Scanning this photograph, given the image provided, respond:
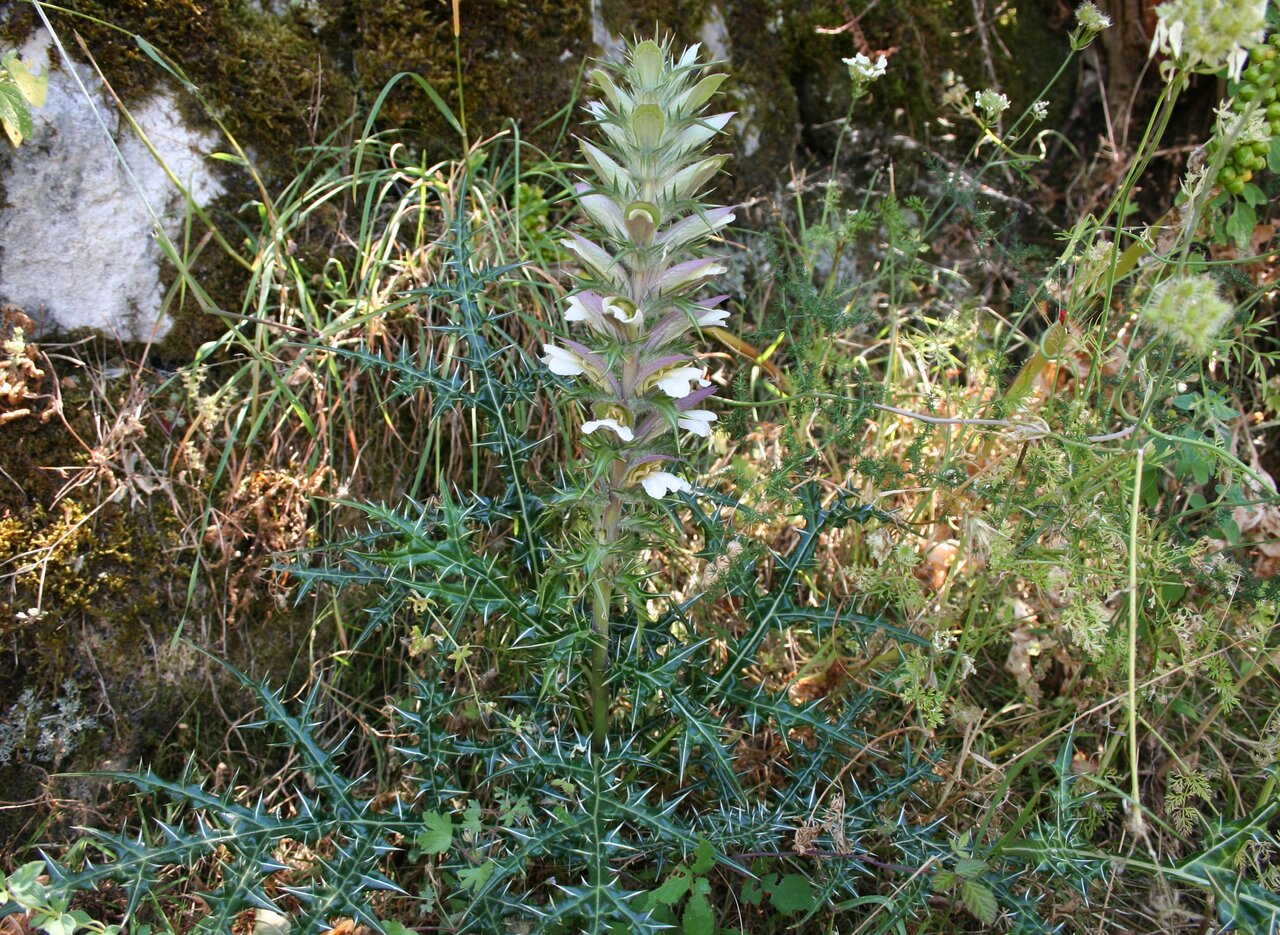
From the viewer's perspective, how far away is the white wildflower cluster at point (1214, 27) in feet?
5.46

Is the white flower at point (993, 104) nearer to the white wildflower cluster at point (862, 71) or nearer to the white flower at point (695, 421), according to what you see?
the white wildflower cluster at point (862, 71)

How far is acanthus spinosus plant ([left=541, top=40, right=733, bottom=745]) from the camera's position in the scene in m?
1.83

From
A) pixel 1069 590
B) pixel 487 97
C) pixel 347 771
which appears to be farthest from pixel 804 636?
pixel 487 97

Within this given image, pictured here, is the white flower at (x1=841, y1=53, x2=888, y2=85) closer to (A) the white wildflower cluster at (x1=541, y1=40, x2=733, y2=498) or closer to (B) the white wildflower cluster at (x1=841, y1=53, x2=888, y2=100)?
(B) the white wildflower cluster at (x1=841, y1=53, x2=888, y2=100)

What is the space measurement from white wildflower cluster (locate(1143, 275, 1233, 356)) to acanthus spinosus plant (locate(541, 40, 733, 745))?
863 millimetres

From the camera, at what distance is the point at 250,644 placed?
272 centimetres

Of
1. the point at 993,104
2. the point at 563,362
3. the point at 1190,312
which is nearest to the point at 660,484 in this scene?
the point at 563,362

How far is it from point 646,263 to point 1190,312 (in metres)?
1.05

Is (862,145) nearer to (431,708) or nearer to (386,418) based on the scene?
(386,418)

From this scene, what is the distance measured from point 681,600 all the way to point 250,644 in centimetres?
130

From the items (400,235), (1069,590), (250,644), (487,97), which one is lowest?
(250,644)

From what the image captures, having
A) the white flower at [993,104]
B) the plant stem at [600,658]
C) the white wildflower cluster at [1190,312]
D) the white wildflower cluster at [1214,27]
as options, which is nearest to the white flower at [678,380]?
the plant stem at [600,658]

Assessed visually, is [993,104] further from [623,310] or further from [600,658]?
[600,658]

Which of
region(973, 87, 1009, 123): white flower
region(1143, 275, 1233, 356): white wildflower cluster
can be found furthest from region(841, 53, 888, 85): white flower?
region(1143, 275, 1233, 356): white wildflower cluster
